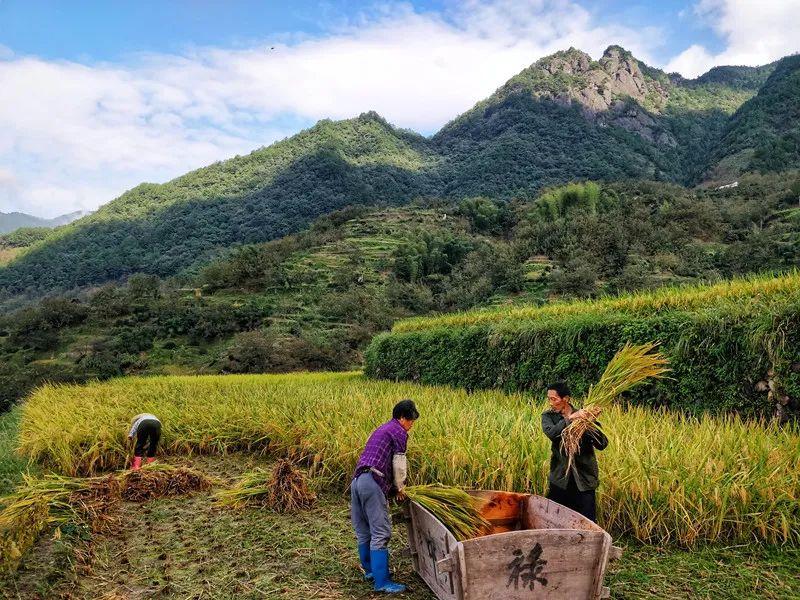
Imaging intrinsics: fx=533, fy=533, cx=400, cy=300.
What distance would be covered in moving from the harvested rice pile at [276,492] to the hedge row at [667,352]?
5.02 m

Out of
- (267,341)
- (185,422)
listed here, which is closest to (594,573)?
(185,422)

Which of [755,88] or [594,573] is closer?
[594,573]

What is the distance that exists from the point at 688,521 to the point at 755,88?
165m

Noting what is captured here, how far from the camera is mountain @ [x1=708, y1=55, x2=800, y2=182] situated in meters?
67.2

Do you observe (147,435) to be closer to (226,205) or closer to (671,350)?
(671,350)

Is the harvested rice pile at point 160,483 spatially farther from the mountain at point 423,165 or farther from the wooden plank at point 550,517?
the mountain at point 423,165

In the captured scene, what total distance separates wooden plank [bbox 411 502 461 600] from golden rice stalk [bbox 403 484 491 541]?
8 centimetres

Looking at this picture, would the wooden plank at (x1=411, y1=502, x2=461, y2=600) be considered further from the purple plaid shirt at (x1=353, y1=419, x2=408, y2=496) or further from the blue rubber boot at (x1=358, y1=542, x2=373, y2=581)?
the blue rubber boot at (x1=358, y1=542, x2=373, y2=581)

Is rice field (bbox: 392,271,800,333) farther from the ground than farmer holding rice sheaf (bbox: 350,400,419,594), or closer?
farther from the ground

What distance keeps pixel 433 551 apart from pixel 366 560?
2.95ft

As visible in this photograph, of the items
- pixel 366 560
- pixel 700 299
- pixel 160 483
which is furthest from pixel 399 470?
pixel 700 299

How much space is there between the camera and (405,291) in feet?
149

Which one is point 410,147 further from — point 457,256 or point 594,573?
point 594,573

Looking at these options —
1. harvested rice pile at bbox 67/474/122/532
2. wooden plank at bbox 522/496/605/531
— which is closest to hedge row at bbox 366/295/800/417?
wooden plank at bbox 522/496/605/531
